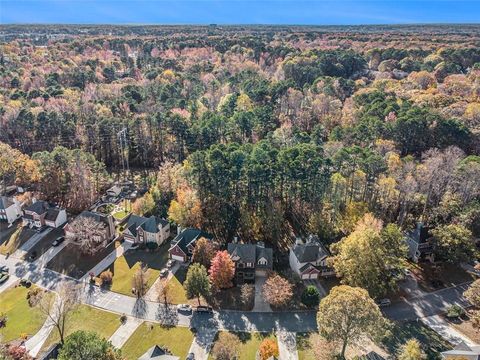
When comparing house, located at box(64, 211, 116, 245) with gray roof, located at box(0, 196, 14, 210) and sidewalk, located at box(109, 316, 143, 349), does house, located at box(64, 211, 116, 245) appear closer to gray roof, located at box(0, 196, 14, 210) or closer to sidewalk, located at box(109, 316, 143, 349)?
gray roof, located at box(0, 196, 14, 210)

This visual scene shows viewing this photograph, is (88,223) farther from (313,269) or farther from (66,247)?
(313,269)

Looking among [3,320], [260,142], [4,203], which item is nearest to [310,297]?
[260,142]

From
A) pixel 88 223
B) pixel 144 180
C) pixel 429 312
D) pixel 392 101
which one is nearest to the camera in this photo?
pixel 429 312

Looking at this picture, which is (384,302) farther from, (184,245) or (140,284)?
(140,284)

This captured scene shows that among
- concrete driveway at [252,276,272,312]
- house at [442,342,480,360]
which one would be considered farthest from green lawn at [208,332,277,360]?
house at [442,342,480,360]

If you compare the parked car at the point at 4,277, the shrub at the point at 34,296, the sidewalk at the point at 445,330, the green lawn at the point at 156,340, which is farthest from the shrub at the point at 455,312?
the parked car at the point at 4,277

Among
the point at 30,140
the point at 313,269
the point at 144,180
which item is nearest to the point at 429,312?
the point at 313,269

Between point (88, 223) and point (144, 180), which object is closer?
point (88, 223)
